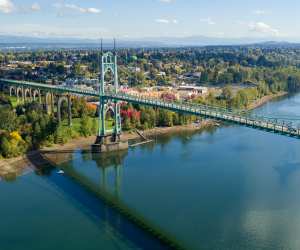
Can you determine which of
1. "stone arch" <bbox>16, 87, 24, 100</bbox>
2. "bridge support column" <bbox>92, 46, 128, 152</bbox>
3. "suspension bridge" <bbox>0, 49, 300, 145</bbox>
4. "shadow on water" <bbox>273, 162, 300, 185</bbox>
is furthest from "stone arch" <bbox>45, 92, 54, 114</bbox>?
"shadow on water" <bbox>273, 162, 300, 185</bbox>

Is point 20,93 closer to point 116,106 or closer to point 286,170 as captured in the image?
point 116,106

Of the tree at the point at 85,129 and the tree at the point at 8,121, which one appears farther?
the tree at the point at 85,129

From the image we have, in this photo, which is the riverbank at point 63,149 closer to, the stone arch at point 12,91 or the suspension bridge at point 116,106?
the suspension bridge at point 116,106

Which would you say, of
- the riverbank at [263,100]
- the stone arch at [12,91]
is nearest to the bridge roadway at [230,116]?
the stone arch at [12,91]

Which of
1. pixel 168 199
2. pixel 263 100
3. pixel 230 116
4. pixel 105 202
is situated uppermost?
pixel 230 116

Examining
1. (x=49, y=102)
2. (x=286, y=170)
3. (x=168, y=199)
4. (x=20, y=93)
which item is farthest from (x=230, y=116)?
(x=20, y=93)

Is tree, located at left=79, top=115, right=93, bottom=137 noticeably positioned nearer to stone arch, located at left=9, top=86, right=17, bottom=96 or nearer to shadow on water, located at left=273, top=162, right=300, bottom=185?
shadow on water, located at left=273, top=162, right=300, bottom=185
